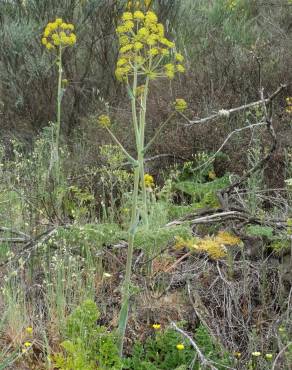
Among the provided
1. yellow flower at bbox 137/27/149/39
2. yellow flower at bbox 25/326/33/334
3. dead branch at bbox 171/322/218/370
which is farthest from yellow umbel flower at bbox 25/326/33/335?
yellow flower at bbox 137/27/149/39

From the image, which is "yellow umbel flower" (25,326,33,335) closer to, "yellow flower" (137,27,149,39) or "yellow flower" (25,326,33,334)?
"yellow flower" (25,326,33,334)

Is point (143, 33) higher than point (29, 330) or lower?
higher

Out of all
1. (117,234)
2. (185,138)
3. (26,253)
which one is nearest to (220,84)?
(185,138)

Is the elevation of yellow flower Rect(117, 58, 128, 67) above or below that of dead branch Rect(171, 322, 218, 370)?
above

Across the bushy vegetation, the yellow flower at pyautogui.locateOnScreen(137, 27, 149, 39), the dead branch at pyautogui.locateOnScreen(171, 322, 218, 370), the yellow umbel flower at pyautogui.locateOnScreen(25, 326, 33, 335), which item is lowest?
the dead branch at pyautogui.locateOnScreen(171, 322, 218, 370)

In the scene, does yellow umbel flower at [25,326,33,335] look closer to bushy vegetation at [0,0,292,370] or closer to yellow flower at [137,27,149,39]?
bushy vegetation at [0,0,292,370]

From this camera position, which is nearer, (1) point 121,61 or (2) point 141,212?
(1) point 121,61

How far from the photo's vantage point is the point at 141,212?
337cm

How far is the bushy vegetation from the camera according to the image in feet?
8.96

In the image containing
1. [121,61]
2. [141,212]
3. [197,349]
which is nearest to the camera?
[197,349]

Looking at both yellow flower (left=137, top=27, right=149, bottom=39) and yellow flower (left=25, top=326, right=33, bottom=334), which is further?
yellow flower (left=25, top=326, right=33, bottom=334)

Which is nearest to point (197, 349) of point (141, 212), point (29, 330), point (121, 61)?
point (29, 330)

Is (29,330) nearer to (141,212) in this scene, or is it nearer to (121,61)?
(141,212)

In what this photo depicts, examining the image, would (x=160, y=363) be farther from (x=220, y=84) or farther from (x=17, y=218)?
(x=220, y=84)
